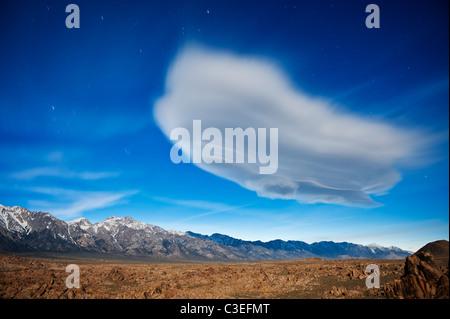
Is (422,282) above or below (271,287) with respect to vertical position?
above

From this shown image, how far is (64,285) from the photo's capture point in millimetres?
32656

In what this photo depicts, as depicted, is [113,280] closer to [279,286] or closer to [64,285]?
[64,285]

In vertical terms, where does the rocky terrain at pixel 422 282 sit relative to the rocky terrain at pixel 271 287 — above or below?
above

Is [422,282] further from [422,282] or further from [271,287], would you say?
[271,287]

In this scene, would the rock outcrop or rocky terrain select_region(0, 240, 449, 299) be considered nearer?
the rock outcrop

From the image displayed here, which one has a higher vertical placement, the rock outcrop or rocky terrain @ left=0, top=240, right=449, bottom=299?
the rock outcrop

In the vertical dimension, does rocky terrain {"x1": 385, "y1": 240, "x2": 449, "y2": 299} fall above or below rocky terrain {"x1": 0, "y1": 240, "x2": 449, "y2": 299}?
above

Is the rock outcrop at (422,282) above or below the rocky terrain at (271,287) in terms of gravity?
above

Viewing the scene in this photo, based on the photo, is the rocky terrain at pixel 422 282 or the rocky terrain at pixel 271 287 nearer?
the rocky terrain at pixel 422 282

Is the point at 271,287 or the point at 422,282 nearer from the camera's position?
the point at 422,282

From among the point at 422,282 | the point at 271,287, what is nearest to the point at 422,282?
the point at 422,282

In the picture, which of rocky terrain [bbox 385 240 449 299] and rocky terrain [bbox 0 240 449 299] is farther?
rocky terrain [bbox 0 240 449 299]
